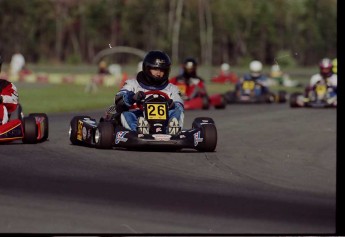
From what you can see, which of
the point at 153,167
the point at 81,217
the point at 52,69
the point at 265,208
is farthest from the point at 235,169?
the point at 52,69

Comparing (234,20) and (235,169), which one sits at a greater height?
(234,20)

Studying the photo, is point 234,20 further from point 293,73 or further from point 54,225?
point 54,225

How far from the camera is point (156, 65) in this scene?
13984 mm

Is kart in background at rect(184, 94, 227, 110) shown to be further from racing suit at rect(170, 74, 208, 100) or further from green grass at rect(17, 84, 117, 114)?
green grass at rect(17, 84, 117, 114)

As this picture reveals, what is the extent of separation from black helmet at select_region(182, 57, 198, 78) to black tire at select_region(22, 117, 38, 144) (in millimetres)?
10877

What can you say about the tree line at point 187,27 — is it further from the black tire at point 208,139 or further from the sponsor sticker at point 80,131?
the black tire at point 208,139

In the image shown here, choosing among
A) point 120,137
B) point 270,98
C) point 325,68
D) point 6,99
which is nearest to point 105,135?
point 120,137

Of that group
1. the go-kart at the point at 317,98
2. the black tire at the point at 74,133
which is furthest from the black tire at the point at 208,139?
the go-kart at the point at 317,98

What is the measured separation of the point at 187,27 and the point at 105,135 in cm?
5502

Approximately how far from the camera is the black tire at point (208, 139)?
44.1 feet

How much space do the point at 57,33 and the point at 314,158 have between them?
209 feet

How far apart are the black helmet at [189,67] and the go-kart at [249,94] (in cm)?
418

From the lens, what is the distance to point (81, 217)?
26.1 feet

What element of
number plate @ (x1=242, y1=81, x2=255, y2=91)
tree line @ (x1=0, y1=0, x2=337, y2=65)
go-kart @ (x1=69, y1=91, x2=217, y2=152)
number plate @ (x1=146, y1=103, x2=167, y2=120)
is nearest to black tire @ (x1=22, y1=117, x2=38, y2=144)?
go-kart @ (x1=69, y1=91, x2=217, y2=152)
